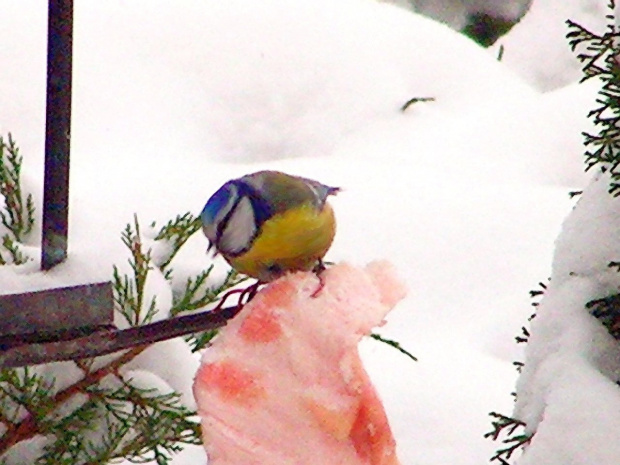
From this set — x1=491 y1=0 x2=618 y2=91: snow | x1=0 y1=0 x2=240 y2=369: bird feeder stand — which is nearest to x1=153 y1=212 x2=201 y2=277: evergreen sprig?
x1=0 y1=0 x2=240 y2=369: bird feeder stand

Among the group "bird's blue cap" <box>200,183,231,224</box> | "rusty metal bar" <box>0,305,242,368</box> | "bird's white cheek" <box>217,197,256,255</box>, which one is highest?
"rusty metal bar" <box>0,305,242,368</box>

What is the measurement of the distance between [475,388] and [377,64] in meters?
0.89

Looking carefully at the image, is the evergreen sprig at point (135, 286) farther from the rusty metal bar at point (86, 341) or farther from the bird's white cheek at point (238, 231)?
the rusty metal bar at point (86, 341)

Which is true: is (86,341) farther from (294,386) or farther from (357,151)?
(357,151)

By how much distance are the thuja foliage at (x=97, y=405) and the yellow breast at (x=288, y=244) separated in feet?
0.31

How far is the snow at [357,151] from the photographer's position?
4.25ft

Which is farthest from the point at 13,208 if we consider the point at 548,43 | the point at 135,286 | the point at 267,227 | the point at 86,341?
the point at 548,43

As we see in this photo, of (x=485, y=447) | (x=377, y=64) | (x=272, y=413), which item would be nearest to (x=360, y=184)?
(x=377, y=64)

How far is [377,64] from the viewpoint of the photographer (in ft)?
6.63

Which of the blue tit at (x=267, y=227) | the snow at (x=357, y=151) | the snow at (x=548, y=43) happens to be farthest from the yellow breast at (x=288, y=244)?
the snow at (x=548, y=43)

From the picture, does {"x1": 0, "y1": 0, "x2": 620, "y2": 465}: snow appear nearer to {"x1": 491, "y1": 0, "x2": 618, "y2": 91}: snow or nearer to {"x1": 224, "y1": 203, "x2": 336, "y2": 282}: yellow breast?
{"x1": 224, "y1": 203, "x2": 336, "y2": 282}: yellow breast

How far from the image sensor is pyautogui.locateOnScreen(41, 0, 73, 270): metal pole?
2.45 ft

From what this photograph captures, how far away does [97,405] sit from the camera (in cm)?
86

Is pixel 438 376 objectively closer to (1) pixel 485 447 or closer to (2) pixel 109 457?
(1) pixel 485 447
